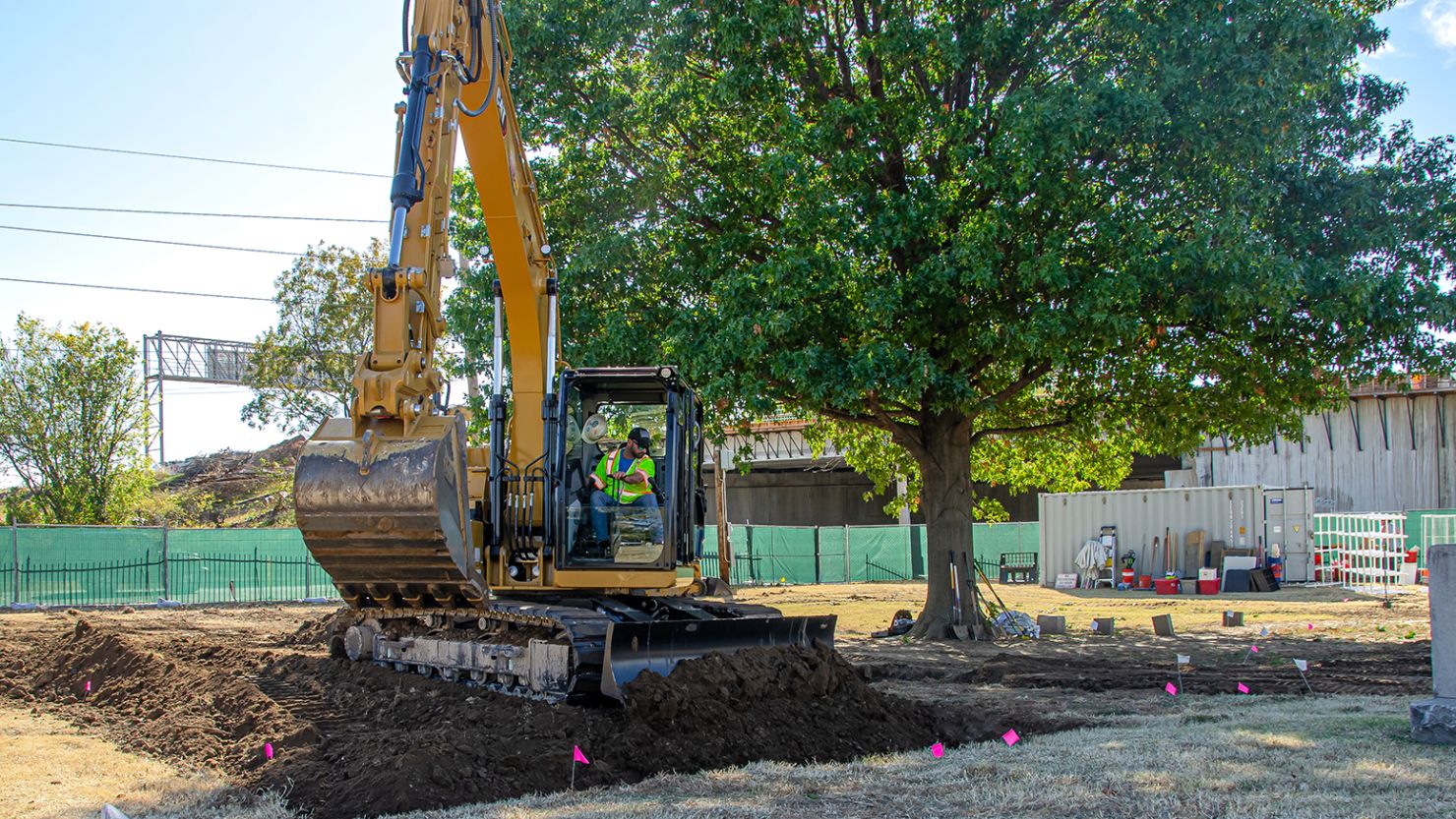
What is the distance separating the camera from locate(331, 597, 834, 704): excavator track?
8.84 meters

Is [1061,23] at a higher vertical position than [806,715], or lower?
higher

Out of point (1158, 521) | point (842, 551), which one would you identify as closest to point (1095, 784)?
point (1158, 521)

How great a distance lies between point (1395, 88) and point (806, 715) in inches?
506

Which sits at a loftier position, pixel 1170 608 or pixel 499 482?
pixel 499 482

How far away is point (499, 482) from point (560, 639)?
194 cm

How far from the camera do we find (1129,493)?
108 ft

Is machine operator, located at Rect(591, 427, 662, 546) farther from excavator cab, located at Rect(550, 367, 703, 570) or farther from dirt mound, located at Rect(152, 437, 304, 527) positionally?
dirt mound, located at Rect(152, 437, 304, 527)

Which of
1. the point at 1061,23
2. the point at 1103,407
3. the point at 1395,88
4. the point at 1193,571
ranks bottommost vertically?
the point at 1193,571

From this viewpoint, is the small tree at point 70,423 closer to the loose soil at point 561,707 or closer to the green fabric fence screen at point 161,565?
the green fabric fence screen at point 161,565

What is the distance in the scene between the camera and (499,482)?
34.3 ft

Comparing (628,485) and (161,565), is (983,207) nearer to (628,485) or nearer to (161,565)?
(628,485)

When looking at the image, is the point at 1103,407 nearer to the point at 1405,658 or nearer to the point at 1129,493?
the point at 1405,658

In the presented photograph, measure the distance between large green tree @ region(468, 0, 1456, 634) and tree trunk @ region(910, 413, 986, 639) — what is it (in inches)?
1.6

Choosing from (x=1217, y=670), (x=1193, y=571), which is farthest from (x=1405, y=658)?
(x=1193, y=571)
